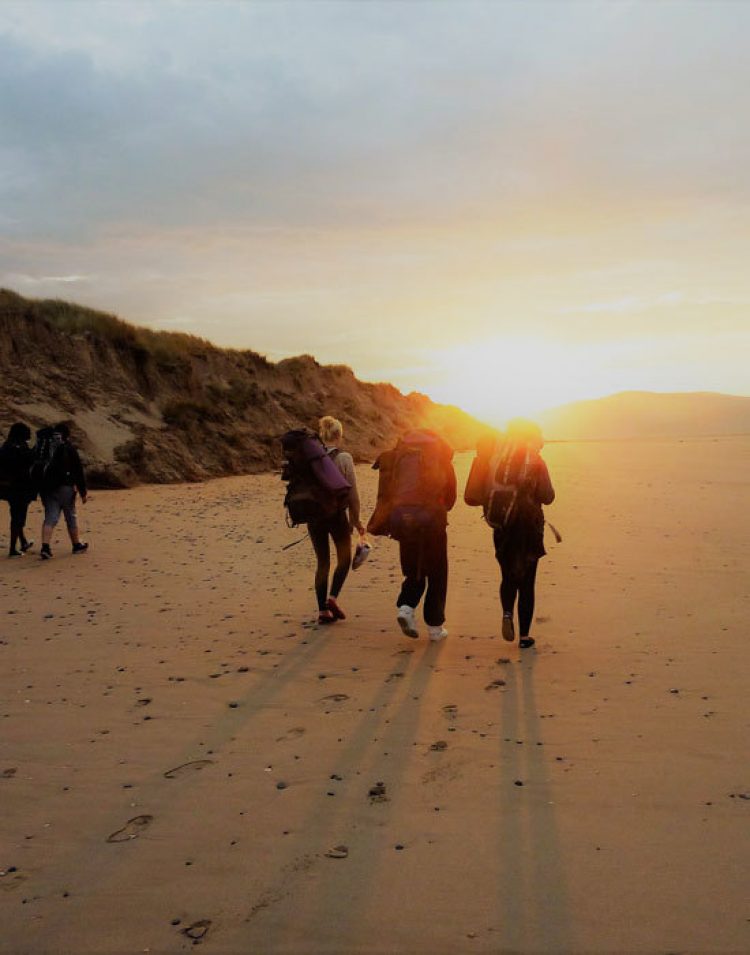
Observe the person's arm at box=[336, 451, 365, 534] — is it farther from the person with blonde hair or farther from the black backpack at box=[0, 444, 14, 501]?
the black backpack at box=[0, 444, 14, 501]

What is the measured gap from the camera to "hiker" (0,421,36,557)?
37.4 feet

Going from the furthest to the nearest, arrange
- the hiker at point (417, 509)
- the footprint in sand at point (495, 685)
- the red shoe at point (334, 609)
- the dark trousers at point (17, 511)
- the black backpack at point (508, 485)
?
the dark trousers at point (17, 511)
the red shoe at point (334, 609)
the hiker at point (417, 509)
the black backpack at point (508, 485)
the footprint in sand at point (495, 685)

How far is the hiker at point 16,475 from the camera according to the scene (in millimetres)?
11406

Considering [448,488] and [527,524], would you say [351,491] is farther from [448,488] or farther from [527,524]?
[527,524]

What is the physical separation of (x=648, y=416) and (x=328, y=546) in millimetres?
99708

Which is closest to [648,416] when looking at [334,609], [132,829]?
[334,609]

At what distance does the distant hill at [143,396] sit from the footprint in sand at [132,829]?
17510 mm

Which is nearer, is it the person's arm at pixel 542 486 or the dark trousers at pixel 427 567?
the person's arm at pixel 542 486

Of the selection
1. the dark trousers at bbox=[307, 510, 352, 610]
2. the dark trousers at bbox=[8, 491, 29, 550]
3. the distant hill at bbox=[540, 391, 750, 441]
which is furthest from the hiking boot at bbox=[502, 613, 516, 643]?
the distant hill at bbox=[540, 391, 750, 441]

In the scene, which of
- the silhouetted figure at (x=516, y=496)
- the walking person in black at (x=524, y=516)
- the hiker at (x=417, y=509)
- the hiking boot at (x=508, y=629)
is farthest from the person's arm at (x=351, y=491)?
the hiking boot at (x=508, y=629)

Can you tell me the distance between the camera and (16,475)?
11453 mm

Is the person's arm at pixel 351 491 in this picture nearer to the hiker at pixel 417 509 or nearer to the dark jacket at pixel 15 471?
the hiker at pixel 417 509

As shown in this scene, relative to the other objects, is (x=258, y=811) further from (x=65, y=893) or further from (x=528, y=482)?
(x=528, y=482)

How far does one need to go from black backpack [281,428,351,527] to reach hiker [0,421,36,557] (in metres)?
5.97
